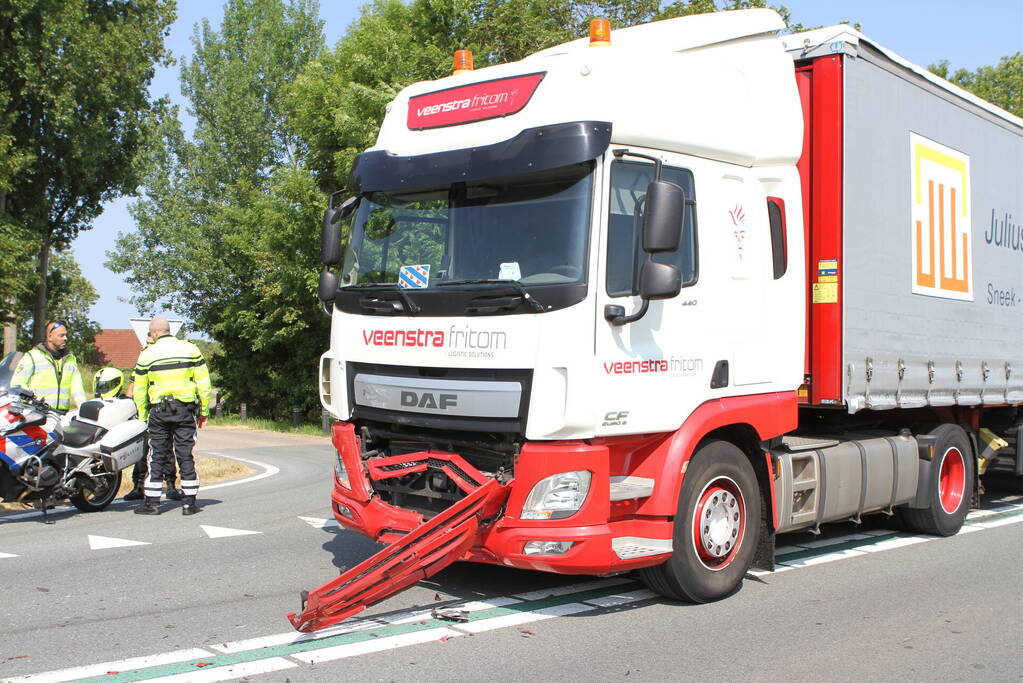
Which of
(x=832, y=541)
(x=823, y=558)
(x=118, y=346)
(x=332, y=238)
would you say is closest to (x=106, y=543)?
(x=332, y=238)

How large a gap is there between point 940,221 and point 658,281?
4415mm

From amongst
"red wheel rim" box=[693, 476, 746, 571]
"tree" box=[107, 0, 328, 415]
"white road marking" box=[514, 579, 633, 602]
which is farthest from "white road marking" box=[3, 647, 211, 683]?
"tree" box=[107, 0, 328, 415]

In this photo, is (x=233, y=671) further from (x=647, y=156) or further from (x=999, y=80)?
(x=999, y=80)

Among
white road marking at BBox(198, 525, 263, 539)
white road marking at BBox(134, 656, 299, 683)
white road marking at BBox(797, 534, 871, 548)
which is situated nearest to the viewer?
white road marking at BBox(134, 656, 299, 683)

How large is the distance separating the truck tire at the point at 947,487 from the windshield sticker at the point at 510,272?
4908 mm

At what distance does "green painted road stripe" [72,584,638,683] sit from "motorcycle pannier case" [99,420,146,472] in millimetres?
4970

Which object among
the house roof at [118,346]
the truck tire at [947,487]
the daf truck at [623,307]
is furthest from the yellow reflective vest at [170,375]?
the house roof at [118,346]

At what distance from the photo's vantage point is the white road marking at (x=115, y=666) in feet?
15.1

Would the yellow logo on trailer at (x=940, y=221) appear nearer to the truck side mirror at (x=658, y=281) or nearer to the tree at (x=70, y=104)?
the truck side mirror at (x=658, y=281)

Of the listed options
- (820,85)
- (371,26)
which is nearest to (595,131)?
(820,85)

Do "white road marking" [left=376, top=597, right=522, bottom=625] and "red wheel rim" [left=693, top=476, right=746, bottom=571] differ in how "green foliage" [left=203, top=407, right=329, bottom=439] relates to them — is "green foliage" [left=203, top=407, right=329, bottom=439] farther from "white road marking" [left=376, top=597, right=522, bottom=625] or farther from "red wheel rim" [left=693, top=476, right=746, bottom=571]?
"red wheel rim" [left=693, top=476, right=746, bottom=571]

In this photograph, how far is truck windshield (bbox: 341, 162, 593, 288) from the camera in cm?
561

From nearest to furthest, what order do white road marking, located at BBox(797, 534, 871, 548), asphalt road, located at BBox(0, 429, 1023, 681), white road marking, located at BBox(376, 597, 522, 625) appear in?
1. asphalt road, located at BBox(0, 429, 1023, 681)
2. white road marking, located at BBox(376, 597, 522, 625)
3. white road marking, located at BBox(797, 534, 871, 548)

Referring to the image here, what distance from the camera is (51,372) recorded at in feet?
31.2
